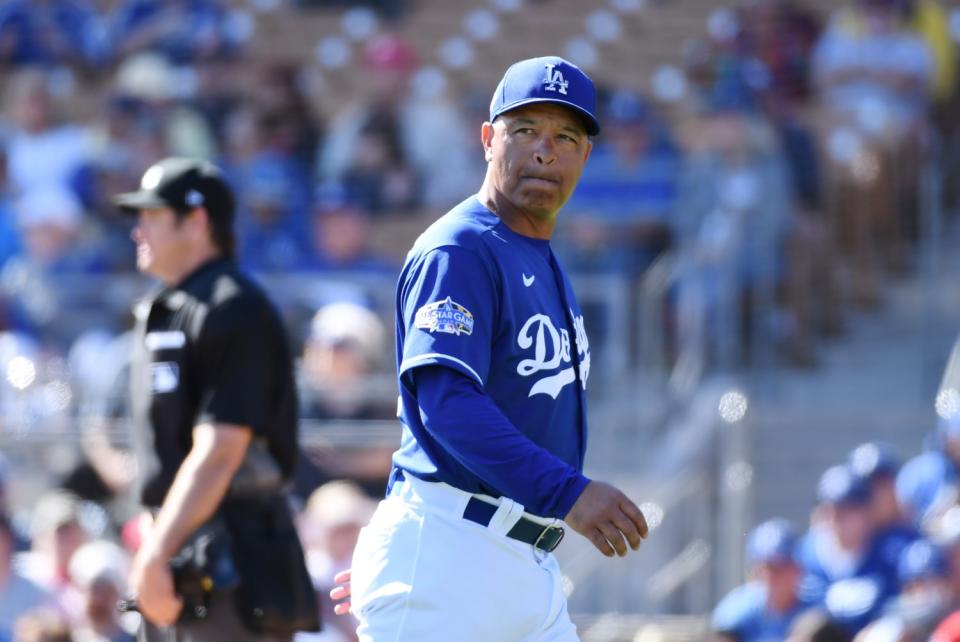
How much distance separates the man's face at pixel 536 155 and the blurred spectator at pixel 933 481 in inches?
169

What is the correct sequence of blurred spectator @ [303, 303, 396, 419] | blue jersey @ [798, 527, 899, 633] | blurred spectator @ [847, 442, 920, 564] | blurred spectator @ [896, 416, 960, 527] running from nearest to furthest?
1. blue jersey @ [798, 527, 899, 633]
2. blurred spectator @ [847, 442, 920, 564]
3. blurred spectator @ [896, 416, 960, 527]
4. blurred spectator @ [303, 303, 396, 419]

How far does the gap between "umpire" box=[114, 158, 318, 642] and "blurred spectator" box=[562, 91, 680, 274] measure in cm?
495

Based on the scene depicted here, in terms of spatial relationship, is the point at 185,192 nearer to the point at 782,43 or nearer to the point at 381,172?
the point at 381,172

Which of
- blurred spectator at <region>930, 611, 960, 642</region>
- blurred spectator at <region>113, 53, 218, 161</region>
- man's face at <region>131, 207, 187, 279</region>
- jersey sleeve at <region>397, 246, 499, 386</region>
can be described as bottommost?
blurred spectator at <region>930, 611, 960, 642</region>

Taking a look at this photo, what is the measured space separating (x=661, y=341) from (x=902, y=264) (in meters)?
1.62

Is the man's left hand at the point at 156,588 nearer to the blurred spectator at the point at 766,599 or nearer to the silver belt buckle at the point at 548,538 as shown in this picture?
the silver belt buckle at the point at 548,538

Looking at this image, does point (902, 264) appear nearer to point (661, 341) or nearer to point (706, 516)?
point (661, 341)

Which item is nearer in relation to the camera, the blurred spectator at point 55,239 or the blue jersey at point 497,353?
the blue jersey at point 497,353

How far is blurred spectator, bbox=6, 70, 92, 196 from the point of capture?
11703 millimetres

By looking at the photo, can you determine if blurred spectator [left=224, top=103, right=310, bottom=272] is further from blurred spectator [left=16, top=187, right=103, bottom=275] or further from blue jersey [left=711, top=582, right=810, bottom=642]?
blue jersey [left=711, top=582, right=810, bottom=642]

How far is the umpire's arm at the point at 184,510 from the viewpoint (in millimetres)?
4379

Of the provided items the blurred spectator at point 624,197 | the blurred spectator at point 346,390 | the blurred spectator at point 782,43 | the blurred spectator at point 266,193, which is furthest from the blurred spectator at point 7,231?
the blurred spectator at point 782,43

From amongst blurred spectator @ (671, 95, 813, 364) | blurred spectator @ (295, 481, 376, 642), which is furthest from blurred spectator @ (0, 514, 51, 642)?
blurred spectator @ (671, 95, 813, 364)

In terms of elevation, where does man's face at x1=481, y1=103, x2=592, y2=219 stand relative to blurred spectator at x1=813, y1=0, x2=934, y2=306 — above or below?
below
